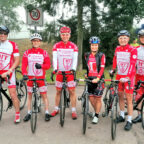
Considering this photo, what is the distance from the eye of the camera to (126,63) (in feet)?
12.9

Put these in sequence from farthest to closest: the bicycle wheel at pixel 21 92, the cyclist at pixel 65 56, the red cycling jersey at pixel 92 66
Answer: the bicycle wheel at pixel 21 92
the cyclist at pixel 65 56
the red cycling jersey at pixel 92 66

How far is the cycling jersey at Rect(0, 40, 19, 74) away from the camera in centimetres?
391

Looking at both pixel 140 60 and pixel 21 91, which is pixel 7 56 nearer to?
pixel 21 91

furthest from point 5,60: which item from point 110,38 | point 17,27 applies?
point 17,27

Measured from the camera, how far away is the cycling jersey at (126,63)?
3.71 m

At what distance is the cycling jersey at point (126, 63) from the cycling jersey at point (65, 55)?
1.02 meters

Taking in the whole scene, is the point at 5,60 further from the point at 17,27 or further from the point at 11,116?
the point at 17,27

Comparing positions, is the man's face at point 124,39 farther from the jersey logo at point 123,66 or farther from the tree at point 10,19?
the tree at point 10,19

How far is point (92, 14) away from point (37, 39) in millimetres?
7356

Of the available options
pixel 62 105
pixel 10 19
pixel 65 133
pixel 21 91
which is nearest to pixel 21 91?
pixel 21 91

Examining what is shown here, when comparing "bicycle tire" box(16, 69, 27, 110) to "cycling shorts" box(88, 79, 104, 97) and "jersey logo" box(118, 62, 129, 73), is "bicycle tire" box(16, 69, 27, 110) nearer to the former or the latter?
"cycling shorts" box(88, 79, 104, 97)

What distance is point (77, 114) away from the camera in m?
4.75

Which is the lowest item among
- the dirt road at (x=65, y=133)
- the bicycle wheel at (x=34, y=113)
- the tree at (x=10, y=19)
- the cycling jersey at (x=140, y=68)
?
the dirt road at (x=65, y=133)

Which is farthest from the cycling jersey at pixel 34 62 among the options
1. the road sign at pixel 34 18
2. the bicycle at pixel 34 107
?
the road sign at pixel 34 18
